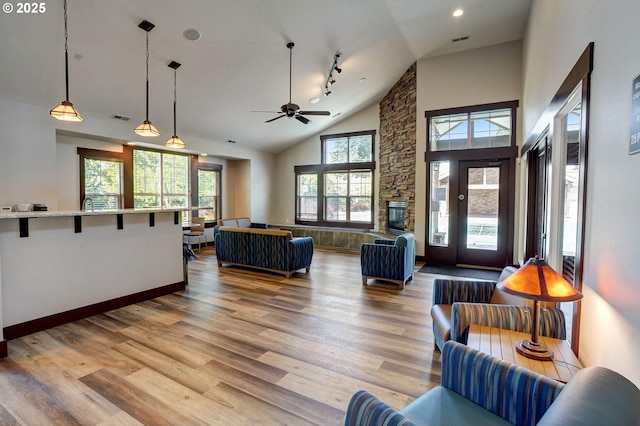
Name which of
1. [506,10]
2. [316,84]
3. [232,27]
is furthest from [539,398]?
[316,84]

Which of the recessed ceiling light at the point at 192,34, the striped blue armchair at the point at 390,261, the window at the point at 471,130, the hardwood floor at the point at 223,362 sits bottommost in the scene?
the hardwood floor at the point at 223,362

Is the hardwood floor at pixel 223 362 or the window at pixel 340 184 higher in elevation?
the window at pixel 340 184

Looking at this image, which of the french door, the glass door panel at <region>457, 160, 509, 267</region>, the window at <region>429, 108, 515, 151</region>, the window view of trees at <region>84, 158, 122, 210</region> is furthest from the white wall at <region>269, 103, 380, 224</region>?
the window view of trees at <region>84, 158, 122, 210</region>

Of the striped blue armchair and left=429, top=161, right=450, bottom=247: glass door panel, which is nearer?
the striped blue armchair

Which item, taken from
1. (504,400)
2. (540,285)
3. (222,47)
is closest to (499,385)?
(504,400)

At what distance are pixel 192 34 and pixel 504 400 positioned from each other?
5063 mm

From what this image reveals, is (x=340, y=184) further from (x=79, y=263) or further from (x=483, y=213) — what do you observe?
(x=79, y=263)

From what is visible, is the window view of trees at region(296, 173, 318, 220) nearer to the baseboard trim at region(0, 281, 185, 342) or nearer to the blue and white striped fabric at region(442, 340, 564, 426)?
the baseboard trim at region(0, 281, 185, 342)

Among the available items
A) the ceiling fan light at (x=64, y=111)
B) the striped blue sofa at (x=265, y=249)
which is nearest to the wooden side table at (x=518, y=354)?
the striped blue sofa at (x=265, y=249)

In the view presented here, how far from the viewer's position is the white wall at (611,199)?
1340mm

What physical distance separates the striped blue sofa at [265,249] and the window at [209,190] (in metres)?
2.87

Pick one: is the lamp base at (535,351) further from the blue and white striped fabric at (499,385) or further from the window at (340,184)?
the window at (340,184)

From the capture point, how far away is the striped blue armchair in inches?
186

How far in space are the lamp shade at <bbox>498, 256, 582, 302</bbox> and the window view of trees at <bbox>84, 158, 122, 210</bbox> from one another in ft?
23.8
